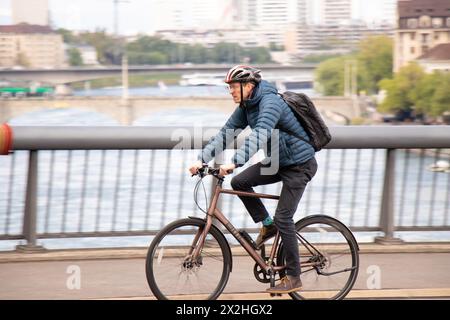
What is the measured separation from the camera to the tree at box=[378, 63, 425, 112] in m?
82.4

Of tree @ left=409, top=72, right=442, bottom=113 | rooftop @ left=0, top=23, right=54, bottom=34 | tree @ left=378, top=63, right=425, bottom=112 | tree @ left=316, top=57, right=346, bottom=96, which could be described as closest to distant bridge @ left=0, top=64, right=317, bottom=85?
tree @ left=316, top=57, right=346, bottom=96

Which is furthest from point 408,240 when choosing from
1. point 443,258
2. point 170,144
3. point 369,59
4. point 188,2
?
point 188,2

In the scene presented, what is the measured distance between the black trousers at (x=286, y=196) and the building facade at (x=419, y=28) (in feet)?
274

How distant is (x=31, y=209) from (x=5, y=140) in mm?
618

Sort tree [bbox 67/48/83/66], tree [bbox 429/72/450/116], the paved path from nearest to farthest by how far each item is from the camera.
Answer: the paved path
tree [bbox 429/72/450/116]
tree [bbox 67/48/83/66]

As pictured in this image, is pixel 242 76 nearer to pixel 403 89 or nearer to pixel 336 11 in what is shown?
pixel 403 89

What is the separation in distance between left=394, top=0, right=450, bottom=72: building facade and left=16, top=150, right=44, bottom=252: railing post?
82.4 m

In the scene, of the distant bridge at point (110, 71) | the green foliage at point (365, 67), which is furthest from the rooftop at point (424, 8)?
the distant bridge at point (110, 71)

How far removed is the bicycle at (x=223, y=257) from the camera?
528 centimetres

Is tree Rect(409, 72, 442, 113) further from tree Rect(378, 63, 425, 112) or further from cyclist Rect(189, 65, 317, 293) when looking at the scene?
cyclist Rect(189, 65, 317, 293)

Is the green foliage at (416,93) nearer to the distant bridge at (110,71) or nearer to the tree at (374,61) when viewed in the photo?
the tree at (374,61)

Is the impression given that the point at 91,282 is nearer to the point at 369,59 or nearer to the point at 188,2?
the point at 369,59

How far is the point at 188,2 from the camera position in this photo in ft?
408

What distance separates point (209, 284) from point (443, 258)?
2.64 metres
